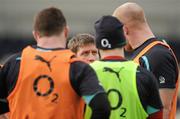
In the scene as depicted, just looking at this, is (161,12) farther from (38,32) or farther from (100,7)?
(38,32)

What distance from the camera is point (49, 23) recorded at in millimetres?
6715

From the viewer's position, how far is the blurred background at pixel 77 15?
2209 cm

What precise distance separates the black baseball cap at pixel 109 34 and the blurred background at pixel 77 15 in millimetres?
14536

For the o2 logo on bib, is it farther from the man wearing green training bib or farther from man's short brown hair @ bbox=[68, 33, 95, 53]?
man's short brown hair @ bbox=[68, 33, 95, 53]

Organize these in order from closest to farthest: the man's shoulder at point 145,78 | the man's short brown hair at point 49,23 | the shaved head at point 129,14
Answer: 1. the man's short brown hair at point 49,23
2. the man's shoulder at point 145,78
3. the shaved head at point 129,14

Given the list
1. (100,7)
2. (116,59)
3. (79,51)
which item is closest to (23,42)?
(100,7)

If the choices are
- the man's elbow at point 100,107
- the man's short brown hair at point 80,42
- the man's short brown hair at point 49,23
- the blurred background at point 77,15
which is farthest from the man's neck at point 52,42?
the blurred background at point 77,15

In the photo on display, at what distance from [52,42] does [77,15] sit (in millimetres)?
16414

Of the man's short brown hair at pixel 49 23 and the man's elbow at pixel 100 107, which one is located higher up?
the man's short brown hair at pixel 49 23

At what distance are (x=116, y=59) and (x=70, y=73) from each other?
522 mm

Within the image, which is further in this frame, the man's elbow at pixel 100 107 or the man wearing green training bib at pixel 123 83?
the man wearing green training bib at pixel 123 83

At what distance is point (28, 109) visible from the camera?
6711mm

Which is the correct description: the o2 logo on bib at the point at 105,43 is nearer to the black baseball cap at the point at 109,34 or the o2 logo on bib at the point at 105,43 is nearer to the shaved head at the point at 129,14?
the black baseball cap at the point at 109,34

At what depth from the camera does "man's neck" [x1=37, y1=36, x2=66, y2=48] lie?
675 cm
